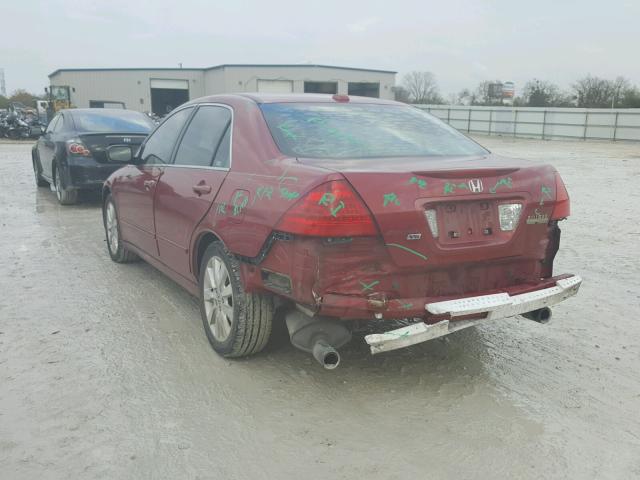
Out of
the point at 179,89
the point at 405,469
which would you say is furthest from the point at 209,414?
the point at 179,89

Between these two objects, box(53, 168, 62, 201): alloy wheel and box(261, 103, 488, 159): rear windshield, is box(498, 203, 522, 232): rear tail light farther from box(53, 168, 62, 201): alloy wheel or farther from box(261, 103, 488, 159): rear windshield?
box(53, 168, 62, 201): alloy wheel

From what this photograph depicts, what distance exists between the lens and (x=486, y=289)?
324cm

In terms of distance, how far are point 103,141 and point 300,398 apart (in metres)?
7.27

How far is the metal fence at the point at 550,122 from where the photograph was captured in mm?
30766

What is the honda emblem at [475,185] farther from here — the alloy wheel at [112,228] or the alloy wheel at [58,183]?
the alloy wheel at [58,183]

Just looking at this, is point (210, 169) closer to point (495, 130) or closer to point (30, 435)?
point (30, 435)

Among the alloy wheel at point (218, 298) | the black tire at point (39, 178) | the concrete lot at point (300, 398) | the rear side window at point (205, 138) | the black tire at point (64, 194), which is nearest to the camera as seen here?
the concrete lot at point (300, 398)

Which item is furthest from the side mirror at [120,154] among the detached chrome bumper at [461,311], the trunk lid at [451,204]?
the detached chrome bumper at [461,311]

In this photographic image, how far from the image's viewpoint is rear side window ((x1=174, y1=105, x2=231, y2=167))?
393 cm

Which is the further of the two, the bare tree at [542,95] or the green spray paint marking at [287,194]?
the bare tree at [542,95]

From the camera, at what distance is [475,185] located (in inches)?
121

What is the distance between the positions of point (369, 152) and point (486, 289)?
3.35 ft

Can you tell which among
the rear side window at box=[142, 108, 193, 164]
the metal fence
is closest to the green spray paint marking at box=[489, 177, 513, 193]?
the rear side window at box=[142, 108, 193, 164]

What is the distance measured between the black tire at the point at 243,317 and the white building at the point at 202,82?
170ft
